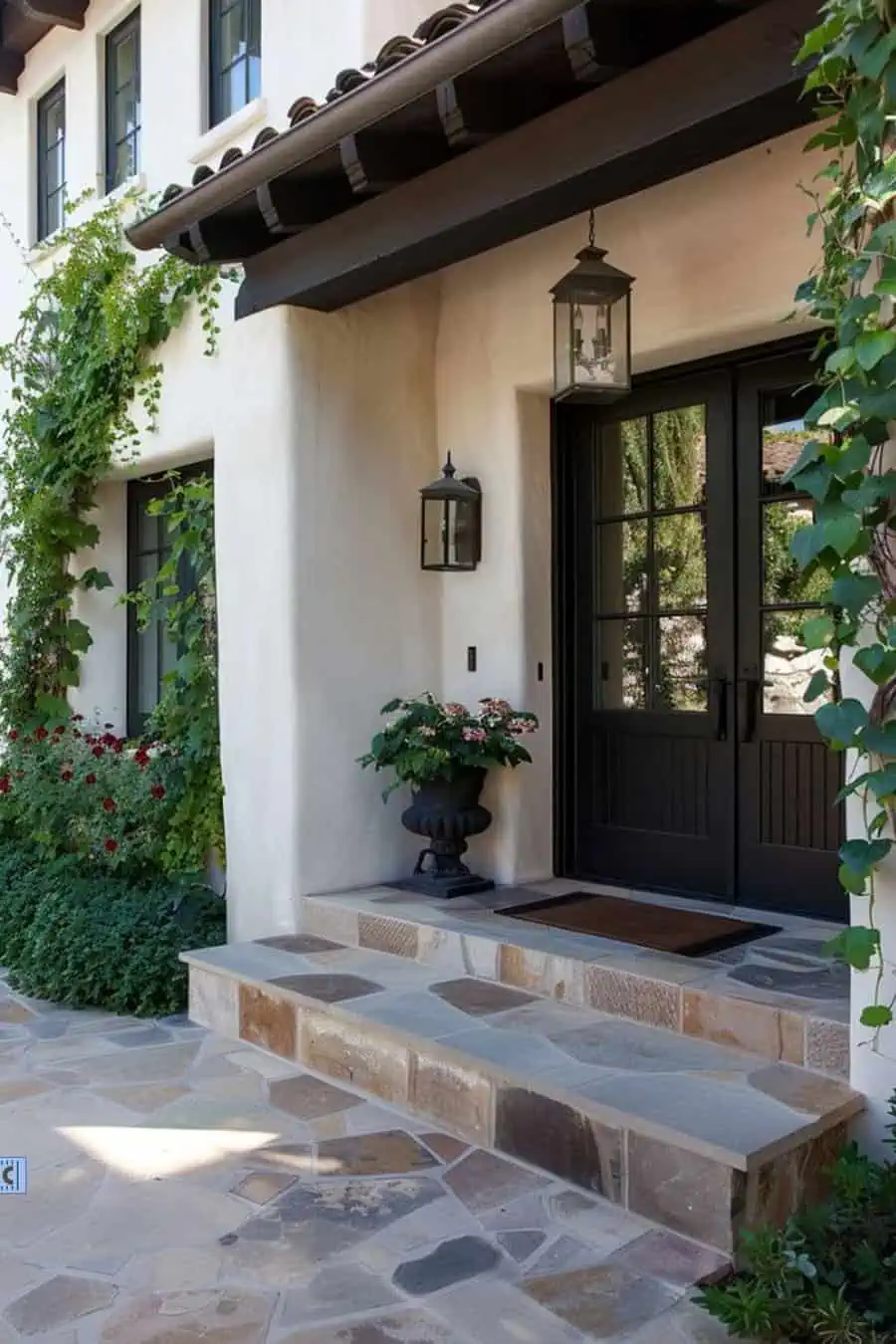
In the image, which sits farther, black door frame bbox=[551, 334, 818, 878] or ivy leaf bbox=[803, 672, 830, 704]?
black door frame bbox=[551, 334, 818, 878]

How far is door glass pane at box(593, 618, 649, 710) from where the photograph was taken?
500 cm

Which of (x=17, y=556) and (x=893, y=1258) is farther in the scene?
(x=17, y=556)

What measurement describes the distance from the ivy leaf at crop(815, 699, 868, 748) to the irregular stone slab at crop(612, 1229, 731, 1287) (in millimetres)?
1258

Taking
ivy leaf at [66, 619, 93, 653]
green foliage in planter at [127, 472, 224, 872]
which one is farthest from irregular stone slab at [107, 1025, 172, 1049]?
ivy leaf at [66, 619, 93, 653]

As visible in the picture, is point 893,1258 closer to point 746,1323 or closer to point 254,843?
point 746,1323

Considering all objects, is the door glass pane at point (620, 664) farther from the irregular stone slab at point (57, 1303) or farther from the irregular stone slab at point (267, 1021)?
the irregular stone slab at point (57, 1303)

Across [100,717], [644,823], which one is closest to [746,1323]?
[644,823]

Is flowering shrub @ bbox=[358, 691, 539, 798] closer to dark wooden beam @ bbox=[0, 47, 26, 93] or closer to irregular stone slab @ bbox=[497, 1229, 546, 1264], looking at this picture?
irregular stone slab @ bbox=[497, 1229, 546, 1264]

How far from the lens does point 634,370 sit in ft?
15.9

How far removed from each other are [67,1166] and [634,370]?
362 cm

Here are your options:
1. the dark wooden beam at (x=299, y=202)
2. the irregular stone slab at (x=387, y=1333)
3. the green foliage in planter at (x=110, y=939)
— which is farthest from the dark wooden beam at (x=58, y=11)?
the irregular stone slab at (x=387, y=1333)

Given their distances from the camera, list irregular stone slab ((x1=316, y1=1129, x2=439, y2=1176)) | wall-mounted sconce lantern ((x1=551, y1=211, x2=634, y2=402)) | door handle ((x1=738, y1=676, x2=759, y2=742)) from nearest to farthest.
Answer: irregular stone slab ((x1=316, y1=1129, x2=439, y2=1176)), wall-mounted sconce lantern ((x1=551, y1=211, x2=634, y2=402)), door handle ((x1=738, y1=676, x2=759, y2=742))

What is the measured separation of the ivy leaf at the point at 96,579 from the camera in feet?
23.0

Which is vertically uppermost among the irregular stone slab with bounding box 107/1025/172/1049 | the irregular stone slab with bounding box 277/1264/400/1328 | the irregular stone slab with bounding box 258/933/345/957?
the irregular stone slab with bounding box 258/933/345/957
